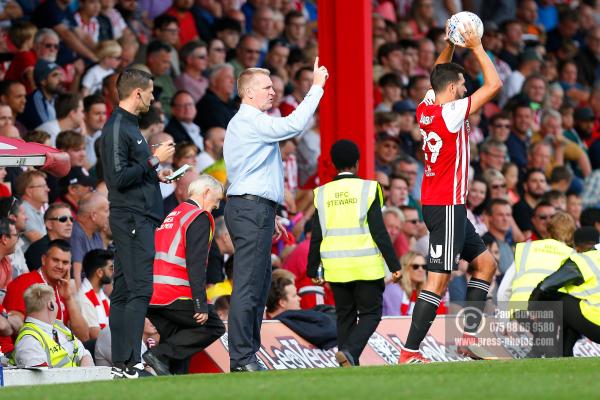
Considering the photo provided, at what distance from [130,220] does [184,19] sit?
27.5ft

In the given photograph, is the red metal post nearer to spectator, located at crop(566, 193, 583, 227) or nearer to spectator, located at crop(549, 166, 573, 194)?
spectator, located at crop(566, 193, 583, 227)

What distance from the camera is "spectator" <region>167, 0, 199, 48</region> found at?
57.5 ft

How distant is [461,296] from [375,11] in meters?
6.77

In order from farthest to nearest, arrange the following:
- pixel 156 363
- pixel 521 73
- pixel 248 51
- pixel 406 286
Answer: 1. pixel 521 73
2. pixel 248 51
3. pixel 406 286
4. pixel 156 363

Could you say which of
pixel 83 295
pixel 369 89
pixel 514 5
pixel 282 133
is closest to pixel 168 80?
pixel 369 89

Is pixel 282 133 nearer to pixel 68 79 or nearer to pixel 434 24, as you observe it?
pixel 68 79

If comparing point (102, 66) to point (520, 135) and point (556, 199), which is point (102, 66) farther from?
point (520, 135)

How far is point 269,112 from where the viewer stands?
54.4ft

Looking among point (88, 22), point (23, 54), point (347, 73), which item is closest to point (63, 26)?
point (88, 22)

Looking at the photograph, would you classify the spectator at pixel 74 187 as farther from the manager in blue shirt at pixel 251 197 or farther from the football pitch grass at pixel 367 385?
the football pitch grass at pixel 367 385

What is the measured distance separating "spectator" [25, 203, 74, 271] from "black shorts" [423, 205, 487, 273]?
3.92 m

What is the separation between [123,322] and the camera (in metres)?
9.70

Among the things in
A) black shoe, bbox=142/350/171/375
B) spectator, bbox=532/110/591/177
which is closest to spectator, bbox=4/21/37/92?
black shoe, bbox=142/350/171/375

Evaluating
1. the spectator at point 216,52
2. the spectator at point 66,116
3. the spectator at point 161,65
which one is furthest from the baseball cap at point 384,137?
the spectator at point 66,116
